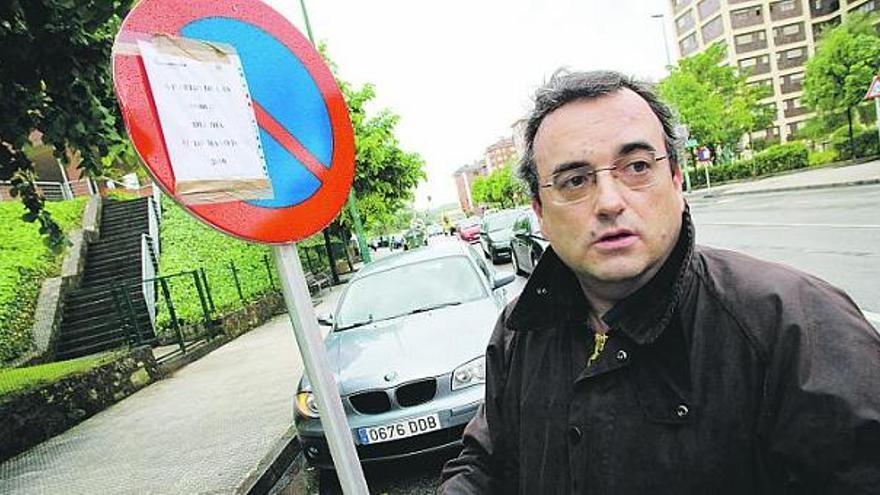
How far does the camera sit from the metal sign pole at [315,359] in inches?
61.6

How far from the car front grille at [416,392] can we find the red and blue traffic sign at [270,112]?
2257 millimetres

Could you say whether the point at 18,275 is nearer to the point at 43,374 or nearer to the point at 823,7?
the point at 43,374

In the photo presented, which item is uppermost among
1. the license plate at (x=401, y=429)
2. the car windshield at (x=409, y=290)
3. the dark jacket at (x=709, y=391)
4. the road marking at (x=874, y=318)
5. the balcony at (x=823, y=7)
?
the balcony at (x=823, y=7)

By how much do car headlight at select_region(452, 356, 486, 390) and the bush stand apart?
95.5ft

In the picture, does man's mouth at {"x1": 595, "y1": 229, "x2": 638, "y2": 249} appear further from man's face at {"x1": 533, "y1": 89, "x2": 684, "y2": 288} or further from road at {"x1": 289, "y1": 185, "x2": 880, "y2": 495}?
road at {"x1": 289, "y1": 185, "x2": 880, "y2": 495}

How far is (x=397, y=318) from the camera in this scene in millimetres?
4895

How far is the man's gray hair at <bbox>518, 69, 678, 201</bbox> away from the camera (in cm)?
139

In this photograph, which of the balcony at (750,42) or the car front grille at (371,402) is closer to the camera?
the car front grille at (371,402)

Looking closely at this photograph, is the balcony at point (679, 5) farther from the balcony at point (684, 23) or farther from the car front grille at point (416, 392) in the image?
the car front grille at point (416, 392)

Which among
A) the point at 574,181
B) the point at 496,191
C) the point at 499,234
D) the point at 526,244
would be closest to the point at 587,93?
the point at 574,181

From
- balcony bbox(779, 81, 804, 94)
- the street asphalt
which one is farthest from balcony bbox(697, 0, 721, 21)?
the street asphalt

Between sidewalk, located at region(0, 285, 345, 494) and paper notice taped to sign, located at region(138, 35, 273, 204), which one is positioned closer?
paper notice taped to sign, located at region(138, 35, 273, 204)

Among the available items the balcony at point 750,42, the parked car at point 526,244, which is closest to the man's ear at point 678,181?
the parked car at point 526,244

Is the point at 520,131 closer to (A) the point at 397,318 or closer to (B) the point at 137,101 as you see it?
(B) the point at 137,101
